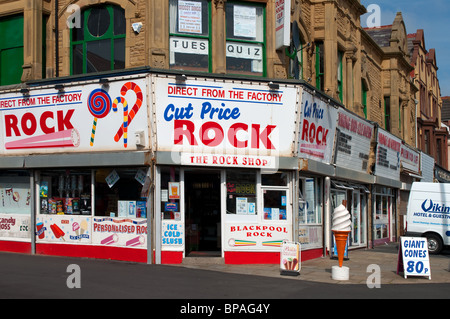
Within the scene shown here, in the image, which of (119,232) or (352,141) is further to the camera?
Result: (352,141)

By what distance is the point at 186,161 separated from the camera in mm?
15867

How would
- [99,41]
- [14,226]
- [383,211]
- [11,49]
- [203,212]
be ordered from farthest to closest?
[383,211]
[11,49]
[14,226]
[99,41]
[203,212]

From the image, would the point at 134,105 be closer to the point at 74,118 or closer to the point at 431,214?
the point at 74,118

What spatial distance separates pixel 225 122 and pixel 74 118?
14.7ft

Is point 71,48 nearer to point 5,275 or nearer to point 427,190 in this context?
point 5,275

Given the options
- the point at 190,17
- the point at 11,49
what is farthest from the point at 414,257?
the point at 11,49

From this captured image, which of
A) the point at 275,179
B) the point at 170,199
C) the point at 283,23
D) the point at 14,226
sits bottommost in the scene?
the point at 14,226

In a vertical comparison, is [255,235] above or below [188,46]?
below

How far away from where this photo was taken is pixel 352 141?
75.4ft

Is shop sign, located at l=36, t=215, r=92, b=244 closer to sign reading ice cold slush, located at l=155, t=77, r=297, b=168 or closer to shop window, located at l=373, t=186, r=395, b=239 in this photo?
sign reading ice cold slush, located at l=155, t=77, r=297, b=168

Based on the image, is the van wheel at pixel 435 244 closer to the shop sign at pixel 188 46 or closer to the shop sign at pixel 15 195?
the shop sign at pixel 188 46

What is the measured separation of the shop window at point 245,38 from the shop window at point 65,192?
5.49 m

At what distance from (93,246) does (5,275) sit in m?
4.73

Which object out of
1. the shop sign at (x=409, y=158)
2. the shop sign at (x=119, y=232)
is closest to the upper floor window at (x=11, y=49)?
the shop sign at (x=119, y=232)
